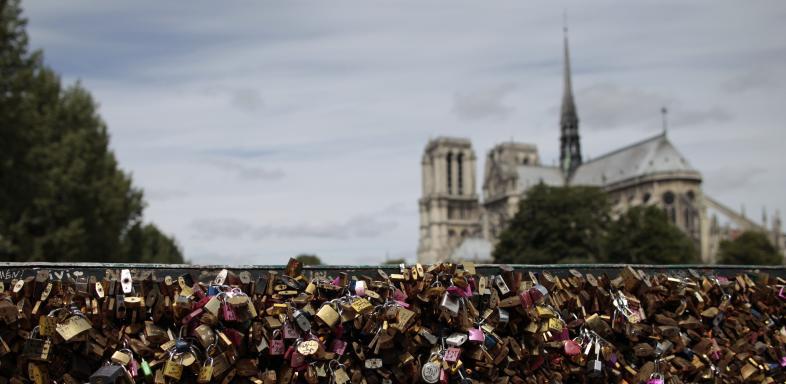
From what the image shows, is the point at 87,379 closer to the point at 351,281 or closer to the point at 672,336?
the point at 351,281

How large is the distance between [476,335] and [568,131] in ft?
477

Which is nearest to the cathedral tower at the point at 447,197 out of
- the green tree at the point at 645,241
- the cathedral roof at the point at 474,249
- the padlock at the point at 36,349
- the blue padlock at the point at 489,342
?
the cathedral roof at the point at 474,249

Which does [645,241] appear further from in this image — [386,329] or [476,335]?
[386,329]

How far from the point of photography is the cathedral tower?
152375 millimetres

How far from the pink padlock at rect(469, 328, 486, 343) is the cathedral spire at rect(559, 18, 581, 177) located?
461 ft

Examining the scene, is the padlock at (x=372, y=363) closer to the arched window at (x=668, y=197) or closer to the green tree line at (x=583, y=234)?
the green tree line at (x=583, y=234)

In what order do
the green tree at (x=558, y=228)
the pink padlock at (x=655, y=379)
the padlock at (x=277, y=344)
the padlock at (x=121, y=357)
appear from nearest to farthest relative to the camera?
the padlock at (x=121, y=357), the padlock at (x=277, y=344), the pink padlock at (x=655, y=379), the green tree at (x=558, y=228)

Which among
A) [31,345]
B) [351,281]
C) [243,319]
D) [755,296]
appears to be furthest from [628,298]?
[31,345]

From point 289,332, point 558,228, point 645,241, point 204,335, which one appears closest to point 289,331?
point 289,332

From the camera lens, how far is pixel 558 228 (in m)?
68.4

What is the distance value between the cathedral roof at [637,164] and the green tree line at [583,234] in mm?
43857

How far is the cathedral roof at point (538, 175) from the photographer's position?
147 meters

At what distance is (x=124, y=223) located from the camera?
48812mm

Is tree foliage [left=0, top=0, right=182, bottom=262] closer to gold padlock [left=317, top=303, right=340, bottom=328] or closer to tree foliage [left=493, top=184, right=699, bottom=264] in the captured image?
gold padlock [left=317, top=303, right=340, bottom=328]
